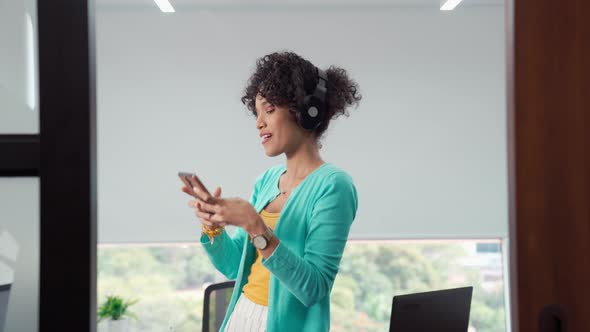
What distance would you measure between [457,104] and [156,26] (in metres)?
2.17

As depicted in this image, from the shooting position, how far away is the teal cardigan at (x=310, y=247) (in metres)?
1.38

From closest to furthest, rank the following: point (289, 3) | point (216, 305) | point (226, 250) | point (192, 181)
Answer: point (192, 181) < point (226, 250) < point (216, 305) < point (289, 3)

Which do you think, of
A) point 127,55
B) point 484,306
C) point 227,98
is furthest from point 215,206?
point 484,306

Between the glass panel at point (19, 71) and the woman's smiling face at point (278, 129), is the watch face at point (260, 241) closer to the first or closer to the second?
the woman's smiling face at point (278, 129)

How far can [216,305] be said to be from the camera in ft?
7.90

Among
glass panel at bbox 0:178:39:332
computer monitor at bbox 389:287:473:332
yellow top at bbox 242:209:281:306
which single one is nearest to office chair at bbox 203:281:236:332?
yellow top at bbox 242:209:281:306

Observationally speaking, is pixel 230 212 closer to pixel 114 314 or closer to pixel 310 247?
pixel 310 247

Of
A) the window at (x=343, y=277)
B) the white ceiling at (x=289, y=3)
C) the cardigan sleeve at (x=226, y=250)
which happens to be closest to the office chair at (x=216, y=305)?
the cardigan sleeve at (x=226, y=250)

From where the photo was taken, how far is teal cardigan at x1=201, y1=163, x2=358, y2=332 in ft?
4.53

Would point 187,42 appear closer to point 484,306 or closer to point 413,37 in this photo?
point 413,37

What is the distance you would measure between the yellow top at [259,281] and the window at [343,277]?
2168 millimetres

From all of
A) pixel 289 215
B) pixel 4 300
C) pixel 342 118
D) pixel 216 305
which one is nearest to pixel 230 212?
pixel 289 215

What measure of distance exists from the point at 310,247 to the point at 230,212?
0.86 feet

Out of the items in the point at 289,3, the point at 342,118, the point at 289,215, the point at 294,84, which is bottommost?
the point at 289,215
